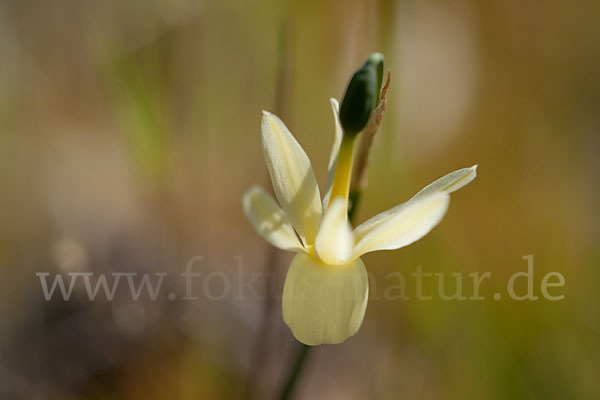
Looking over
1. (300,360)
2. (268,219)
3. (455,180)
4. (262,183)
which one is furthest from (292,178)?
(262,183)

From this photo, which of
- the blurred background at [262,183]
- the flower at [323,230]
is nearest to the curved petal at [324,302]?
the flower at [323,230]

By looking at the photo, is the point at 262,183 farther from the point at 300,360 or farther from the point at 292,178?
the point at 292,178

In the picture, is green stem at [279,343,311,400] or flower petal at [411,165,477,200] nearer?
flower petal at [411,165,477,200]

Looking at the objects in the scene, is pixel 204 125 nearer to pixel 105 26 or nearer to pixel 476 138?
pixel 105 26

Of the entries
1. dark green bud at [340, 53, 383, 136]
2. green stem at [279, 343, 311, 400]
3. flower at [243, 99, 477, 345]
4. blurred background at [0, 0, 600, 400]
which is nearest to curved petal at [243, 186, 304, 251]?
flower at [243, 99, 477, 345]

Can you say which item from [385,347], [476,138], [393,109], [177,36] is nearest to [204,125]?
[177,36]

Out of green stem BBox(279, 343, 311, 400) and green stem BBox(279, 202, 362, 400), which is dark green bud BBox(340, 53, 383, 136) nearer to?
green stem BBox(279, 202, 362, 400)
